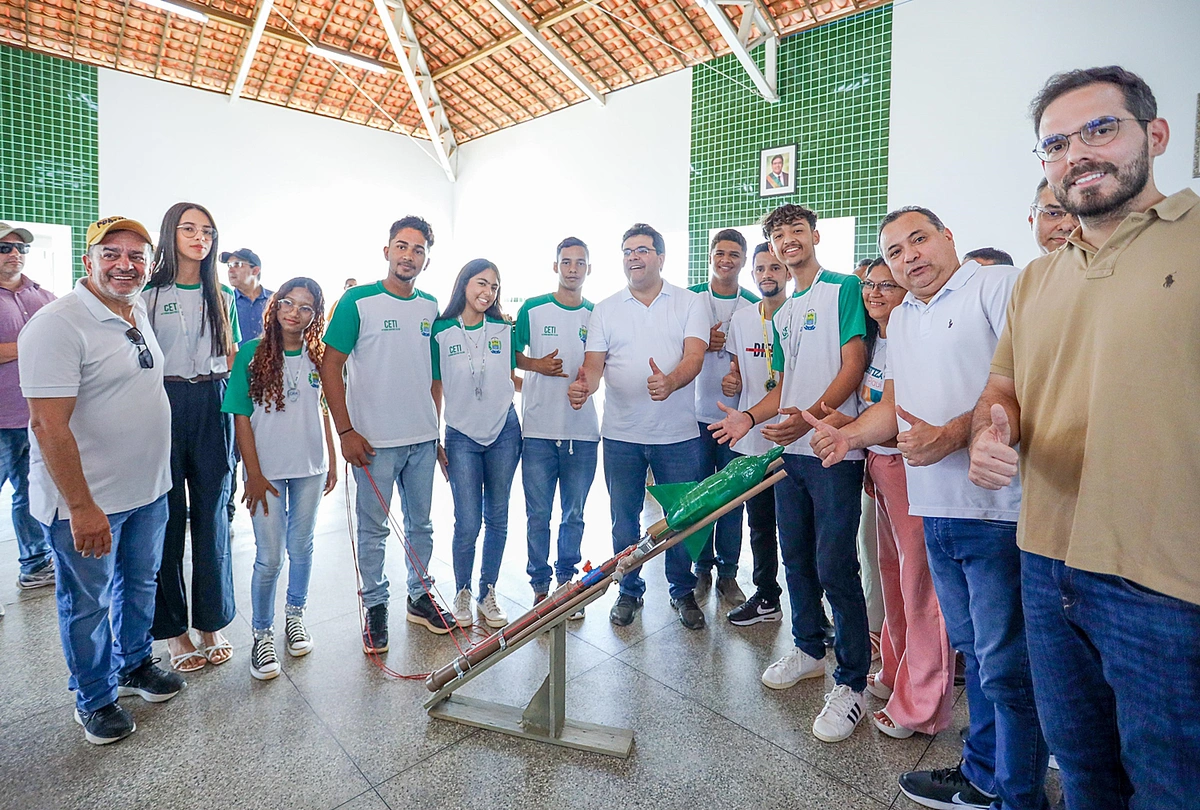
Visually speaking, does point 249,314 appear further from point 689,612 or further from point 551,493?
point 689,612

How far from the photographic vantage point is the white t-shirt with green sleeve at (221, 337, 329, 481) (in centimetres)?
222

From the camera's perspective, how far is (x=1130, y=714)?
39.3 inches

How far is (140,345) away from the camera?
1912 millimetres

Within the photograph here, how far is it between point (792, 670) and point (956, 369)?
4.25 feet

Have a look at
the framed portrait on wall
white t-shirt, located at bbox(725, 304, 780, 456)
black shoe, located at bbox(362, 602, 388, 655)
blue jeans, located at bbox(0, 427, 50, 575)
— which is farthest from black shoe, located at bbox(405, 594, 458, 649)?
the framed portrait on wall

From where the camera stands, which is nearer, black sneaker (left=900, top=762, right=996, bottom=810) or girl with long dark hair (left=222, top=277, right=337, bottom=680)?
black sneaker (left=900, top=762, right=996, bottom=810)

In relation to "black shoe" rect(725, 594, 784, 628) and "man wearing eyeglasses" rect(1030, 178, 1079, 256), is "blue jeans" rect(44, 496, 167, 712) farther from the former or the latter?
"man wearing eyeglasses" rect(1030, 178, 1079, 256)

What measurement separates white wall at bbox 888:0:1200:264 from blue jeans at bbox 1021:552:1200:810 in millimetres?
4694

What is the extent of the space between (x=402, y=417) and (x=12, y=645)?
1.84 meters

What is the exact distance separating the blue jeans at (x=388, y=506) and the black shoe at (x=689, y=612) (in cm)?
112

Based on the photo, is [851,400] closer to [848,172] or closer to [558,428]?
[558,428]

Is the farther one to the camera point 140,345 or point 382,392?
point 382,392

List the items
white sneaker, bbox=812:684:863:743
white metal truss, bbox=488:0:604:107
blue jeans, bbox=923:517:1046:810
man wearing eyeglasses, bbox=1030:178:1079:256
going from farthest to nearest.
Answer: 1. white metal truss, bbox=488:0:604:107
2. man wearing eyeglasses, bbox=1030:178:1079:256
3. white sneaker, bbox=812:684:863:743
4. blue jeans, bbox=923:517:1046:810

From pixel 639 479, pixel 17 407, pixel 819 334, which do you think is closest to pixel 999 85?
pixel 819 334
